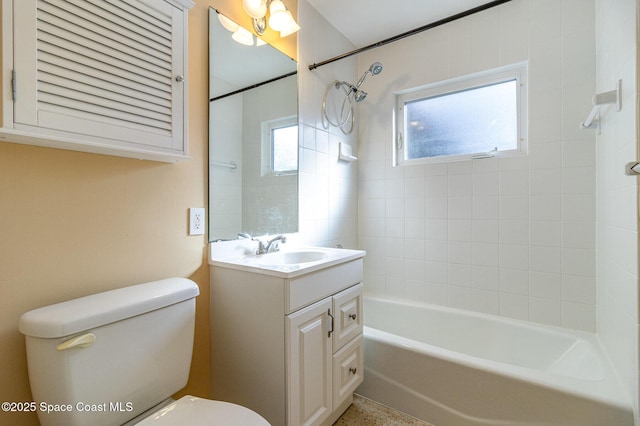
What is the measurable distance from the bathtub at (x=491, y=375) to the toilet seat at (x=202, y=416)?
0.97 meters

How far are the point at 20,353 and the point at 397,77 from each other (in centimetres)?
257

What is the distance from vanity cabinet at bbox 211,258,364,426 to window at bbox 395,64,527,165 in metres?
1.33

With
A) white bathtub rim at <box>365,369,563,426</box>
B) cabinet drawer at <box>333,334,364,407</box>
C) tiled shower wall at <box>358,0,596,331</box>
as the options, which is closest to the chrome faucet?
cabinet drawer at <box>333,334,364,407</box>

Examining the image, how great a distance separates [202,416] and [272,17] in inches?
72.6

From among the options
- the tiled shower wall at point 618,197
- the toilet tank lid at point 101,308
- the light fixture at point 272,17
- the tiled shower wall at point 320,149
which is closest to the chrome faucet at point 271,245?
the tiled shower wall at point 320,149

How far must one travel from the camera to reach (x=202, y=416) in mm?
856

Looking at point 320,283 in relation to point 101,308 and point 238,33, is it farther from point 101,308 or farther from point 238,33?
point 238,33

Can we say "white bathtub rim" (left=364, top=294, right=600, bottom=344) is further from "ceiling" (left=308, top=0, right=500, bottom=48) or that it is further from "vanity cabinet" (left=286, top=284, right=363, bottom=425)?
"ceiling" (left=308, top=0, right=500, bottom=48)

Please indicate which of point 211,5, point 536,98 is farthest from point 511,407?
point 211,5

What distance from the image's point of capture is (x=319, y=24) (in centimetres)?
203

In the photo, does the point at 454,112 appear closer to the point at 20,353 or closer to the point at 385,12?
the point at 385,12

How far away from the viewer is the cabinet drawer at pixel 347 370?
1.37m

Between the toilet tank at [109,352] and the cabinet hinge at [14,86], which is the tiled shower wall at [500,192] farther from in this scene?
the cabinet hinge at [14,86]

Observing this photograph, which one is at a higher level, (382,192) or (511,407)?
(382,192)
